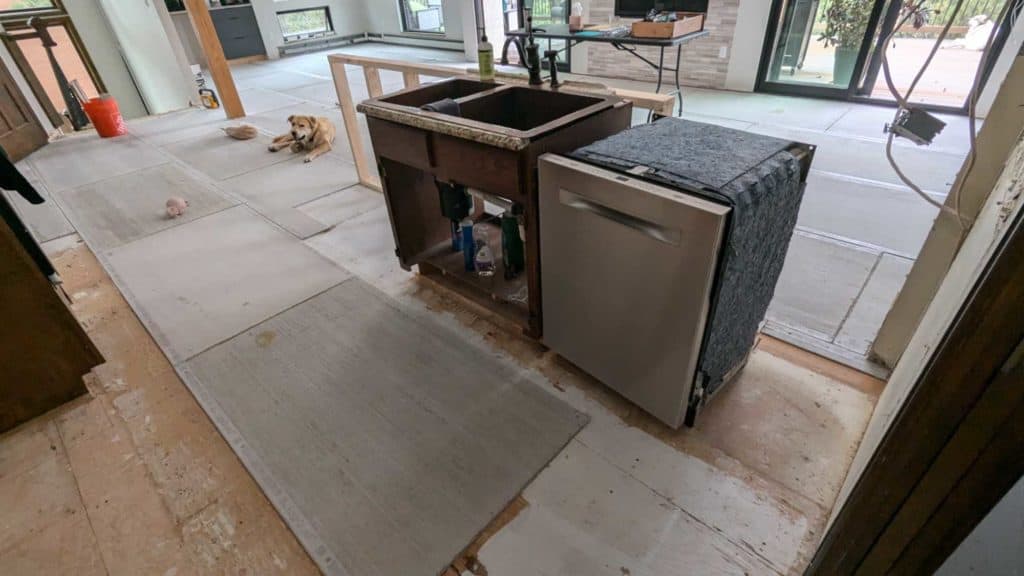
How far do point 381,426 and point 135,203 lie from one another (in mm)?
2906

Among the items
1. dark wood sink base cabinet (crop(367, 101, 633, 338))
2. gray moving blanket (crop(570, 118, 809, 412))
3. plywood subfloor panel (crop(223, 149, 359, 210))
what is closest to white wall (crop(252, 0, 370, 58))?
plywood subfloor panel (crop(223, 149, 359, 210))

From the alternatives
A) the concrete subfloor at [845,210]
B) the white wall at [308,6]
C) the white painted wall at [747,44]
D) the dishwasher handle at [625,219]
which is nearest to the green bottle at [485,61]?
the dishwasher handle at [625,219]

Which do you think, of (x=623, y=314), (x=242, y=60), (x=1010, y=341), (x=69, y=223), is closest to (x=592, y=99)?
(x=623, y=314)

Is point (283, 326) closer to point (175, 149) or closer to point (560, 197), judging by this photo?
point (560, 197)

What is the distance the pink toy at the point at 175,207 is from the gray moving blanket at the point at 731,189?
287 cm

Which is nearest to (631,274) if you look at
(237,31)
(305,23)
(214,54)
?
(214,54)

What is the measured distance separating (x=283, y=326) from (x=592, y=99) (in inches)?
62.3

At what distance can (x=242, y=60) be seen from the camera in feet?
26.4

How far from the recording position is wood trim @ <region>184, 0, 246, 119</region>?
455cm

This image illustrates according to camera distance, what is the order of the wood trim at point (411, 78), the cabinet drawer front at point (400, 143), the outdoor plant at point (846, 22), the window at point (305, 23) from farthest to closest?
the window at point (305, 23), the outdoor plant at point (846, 22), the wood trim at point (411, 78), the cabinet drawer front at point (400, 143)

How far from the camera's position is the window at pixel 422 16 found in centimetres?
810

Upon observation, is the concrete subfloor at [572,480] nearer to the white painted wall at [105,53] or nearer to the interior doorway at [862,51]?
the interior doorway at [862,51]

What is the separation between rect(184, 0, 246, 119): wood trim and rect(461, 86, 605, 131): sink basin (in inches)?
167

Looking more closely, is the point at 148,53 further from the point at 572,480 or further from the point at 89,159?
the point at 572,480
